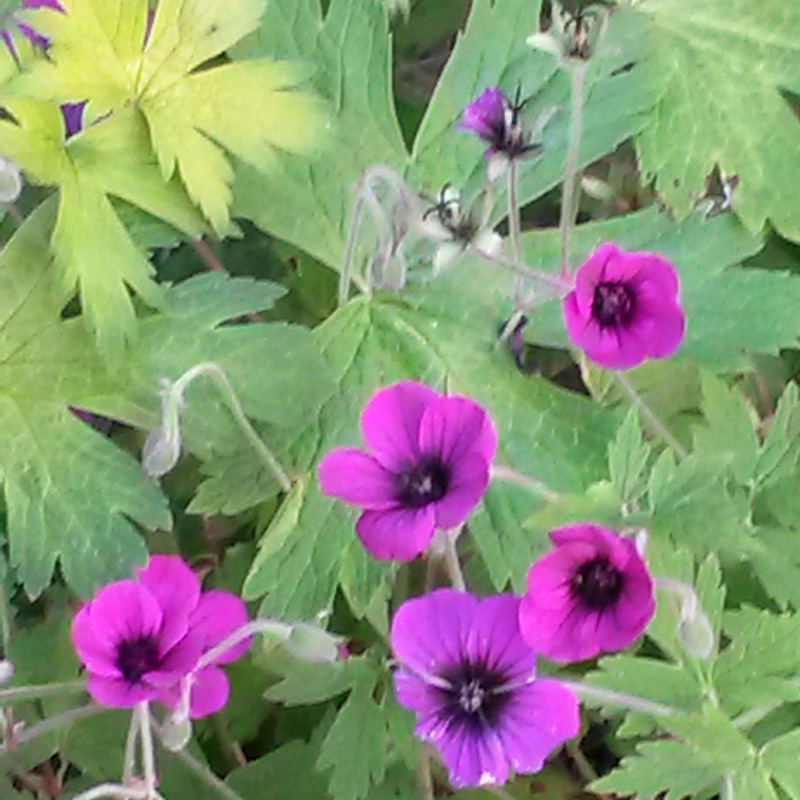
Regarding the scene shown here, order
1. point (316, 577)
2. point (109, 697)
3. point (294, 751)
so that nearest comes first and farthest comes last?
1. point (109, 697)
2. point (316, 577)
3. point (294, 751)

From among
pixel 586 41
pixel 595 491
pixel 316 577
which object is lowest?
pixel 316 577

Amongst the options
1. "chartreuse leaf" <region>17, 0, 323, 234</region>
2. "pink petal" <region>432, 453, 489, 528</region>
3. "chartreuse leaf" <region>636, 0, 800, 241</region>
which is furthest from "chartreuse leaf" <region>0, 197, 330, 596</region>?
"chartreuse leaf" <region>636, 0, 800, 241</region>

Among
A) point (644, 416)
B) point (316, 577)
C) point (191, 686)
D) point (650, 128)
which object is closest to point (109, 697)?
point (191, 686)

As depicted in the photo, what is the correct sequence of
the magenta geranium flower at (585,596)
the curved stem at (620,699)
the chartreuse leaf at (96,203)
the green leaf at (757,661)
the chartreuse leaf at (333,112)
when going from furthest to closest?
the chartreuse leaf at (333,112), the chartreuse leaf at (96,203), the green leaf at (757,661), the curved stem at (620,699), the magenta geranium flower at (585,596)

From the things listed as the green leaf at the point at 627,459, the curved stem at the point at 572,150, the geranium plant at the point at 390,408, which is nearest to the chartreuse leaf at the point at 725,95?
the geranium plant at the point at 390,408

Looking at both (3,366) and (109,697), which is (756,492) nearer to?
(109,697)

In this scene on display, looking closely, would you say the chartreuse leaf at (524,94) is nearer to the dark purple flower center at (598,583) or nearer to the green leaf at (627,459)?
the green leaf at (627,459)

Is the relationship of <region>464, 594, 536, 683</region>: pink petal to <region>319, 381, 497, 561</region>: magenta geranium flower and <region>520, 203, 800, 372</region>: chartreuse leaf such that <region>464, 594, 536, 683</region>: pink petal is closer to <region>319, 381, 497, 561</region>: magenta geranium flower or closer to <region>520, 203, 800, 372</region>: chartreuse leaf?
<region>319, 381, 497, 561</region>: magenta geranium flower

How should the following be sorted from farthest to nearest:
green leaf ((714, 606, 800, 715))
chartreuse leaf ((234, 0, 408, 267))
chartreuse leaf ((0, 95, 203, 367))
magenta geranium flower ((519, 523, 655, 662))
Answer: chartreuse leaf ((234, 0, 408, 267)) → chartreuse leaf ((0, 95, 203, 367)) → green leaf ((714, 606, 800, 715)) → magenta geranium flower ((519, 523, 655, 662))
